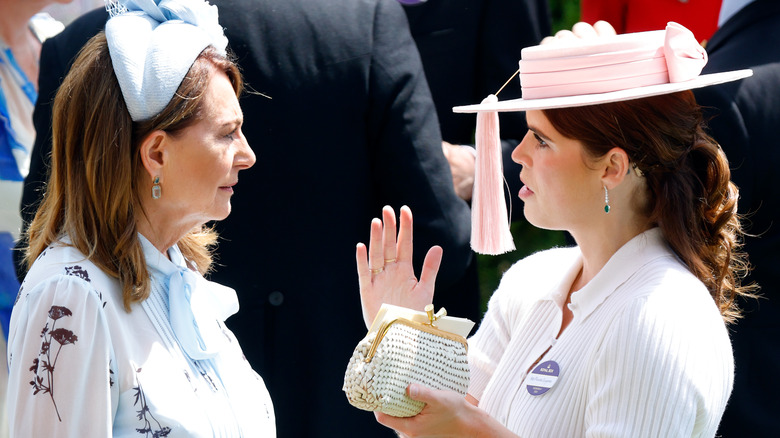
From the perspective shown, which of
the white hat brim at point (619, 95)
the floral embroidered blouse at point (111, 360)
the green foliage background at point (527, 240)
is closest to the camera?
the floral embroidered blouse at point (111, 360)

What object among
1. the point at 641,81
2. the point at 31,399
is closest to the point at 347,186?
the point at 641,81

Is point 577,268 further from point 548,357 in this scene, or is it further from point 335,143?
point 335,143

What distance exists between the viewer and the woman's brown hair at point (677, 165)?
6.82 feet

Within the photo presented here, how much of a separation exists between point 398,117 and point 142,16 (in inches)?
41.5

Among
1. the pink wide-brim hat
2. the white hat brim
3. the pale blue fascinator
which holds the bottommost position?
the white hat brim

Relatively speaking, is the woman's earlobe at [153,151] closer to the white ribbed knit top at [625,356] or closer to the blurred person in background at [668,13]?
the white ribbed knit top at [625,356]

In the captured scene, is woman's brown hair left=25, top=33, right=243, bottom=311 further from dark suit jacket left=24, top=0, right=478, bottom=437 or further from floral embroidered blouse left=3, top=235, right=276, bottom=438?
dark suit jacket left=24, top=0, right=478, bottom=437

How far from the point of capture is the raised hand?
2350 mm

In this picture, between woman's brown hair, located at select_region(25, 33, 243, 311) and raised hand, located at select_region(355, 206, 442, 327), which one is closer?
woman's brown hair, located at select_region(25, 33, 243, 311)

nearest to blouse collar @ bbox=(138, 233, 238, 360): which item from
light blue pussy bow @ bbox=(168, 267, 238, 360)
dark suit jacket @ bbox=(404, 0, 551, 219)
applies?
light blue pussy bow @ bbox=(168, 267, 238, 360)

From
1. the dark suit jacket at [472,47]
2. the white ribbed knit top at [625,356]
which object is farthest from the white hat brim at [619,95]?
the dark suit jacket at [472,47]

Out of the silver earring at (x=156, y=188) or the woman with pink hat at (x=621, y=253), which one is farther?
the silver earring at (x=156, y=188)

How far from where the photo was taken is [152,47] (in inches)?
82.5

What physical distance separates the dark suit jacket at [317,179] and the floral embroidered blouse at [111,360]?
2.81 ft
